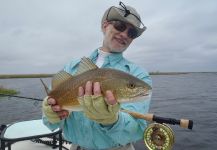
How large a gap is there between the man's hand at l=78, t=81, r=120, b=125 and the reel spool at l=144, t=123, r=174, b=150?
1290 mm

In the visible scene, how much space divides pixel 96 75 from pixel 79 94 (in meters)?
0.28

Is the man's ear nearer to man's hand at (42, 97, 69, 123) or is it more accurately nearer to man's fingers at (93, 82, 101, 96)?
man's hand at (42, 97, 69, 123)


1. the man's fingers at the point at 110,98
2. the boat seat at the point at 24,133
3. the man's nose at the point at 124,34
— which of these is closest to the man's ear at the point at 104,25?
the man's nose at the point at 124,34

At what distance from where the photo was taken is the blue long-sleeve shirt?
12.3 ft

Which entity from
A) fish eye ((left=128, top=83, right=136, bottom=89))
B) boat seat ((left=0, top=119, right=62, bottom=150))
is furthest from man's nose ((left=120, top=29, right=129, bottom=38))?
boat seat ((left=0, top=119, right=62, bottom=150))

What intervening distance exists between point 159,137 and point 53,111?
174 centimetres

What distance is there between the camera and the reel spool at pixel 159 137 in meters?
4.41

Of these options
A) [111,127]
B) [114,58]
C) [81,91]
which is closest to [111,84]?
[81,91]

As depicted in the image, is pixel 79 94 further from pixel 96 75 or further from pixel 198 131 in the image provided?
pixel 198 131

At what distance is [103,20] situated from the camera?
15.6ft

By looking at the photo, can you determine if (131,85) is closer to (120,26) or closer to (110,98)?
(110,98)

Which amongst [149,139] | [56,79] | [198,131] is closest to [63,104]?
[56,79]

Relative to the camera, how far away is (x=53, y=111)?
3.78 m

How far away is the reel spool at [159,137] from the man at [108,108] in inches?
13.6
